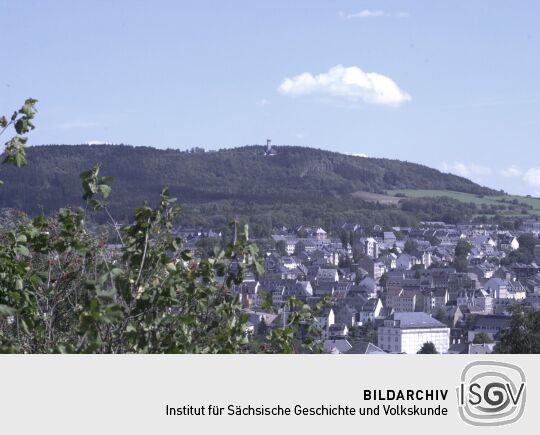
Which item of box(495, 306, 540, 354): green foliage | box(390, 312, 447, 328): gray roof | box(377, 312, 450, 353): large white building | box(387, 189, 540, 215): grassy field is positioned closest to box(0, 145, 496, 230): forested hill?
box(387, 189, 540, 215): grassy field

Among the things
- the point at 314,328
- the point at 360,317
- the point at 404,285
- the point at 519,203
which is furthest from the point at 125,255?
the point at 519,203

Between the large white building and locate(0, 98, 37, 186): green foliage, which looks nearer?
locate(0, 98, 37, 186): green foliage

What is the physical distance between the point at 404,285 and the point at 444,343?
26.3 m

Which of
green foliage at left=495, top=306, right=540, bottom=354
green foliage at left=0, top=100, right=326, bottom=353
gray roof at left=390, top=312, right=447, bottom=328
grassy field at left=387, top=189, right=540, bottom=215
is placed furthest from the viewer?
grassy field at left=387, top=189, right=540, bottom=215

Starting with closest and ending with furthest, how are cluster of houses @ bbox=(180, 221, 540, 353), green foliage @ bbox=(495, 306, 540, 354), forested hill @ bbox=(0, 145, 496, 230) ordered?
green foliage @ bbox=(495, 306, 540, 354), cluster of houses @ bbox=(180, 221, 540, 353), forested hill @ bbox=(0, 145, 496, 230)
